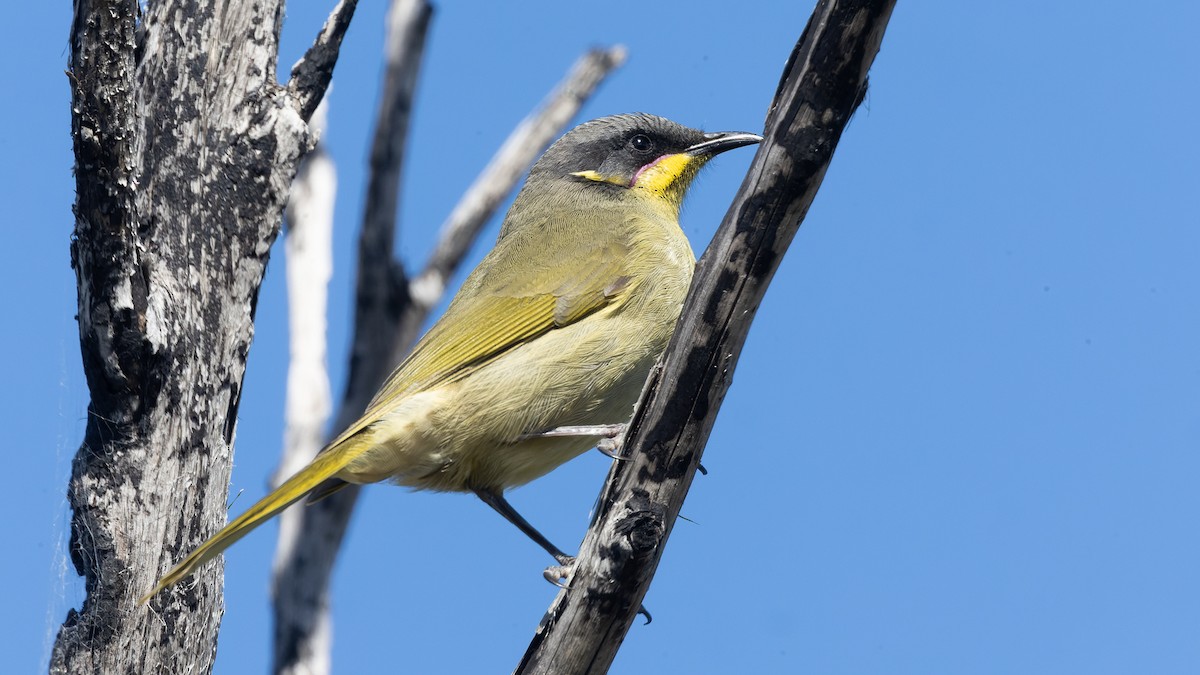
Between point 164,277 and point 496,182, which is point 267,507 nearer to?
point 164,277

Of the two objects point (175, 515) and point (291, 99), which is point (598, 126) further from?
point (175, 515)

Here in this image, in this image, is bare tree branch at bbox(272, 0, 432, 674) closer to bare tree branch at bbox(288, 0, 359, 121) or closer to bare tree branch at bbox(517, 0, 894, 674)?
bare tree branch at bbox(288, 0, 359, 121)

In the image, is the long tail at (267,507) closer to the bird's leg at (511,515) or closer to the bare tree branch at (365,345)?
the bird's leg at (511,515)

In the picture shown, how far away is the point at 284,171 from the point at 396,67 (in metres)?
6.11

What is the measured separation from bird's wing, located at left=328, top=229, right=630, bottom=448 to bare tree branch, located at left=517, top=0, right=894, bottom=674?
150cm

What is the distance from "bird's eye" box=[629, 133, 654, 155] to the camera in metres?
6.36

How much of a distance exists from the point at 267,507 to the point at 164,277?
2.82 feet

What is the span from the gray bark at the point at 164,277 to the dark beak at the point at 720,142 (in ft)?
8.06

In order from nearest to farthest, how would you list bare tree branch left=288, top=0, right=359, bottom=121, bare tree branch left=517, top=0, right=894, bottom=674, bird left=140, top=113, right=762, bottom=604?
bare tree branch left=517, top=0, right=894, bottom=674 → bare tree branch left=288, top=0, right=359, bottom=121 → bird left=140, top=113, right=762, bottom=604

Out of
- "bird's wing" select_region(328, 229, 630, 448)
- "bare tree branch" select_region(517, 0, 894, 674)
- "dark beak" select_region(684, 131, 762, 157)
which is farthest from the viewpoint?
"dark beak" select_region(684, 131, 762, 157)

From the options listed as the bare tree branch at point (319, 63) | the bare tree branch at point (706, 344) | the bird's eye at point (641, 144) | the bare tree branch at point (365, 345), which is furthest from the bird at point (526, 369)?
the bare tree branch at point (365, 345)

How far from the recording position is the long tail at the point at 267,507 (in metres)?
3.72

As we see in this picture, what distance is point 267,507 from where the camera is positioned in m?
4.07

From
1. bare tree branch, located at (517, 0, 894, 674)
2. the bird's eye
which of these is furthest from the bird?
bare tree branch, located at (517, 0, 894, 674)
